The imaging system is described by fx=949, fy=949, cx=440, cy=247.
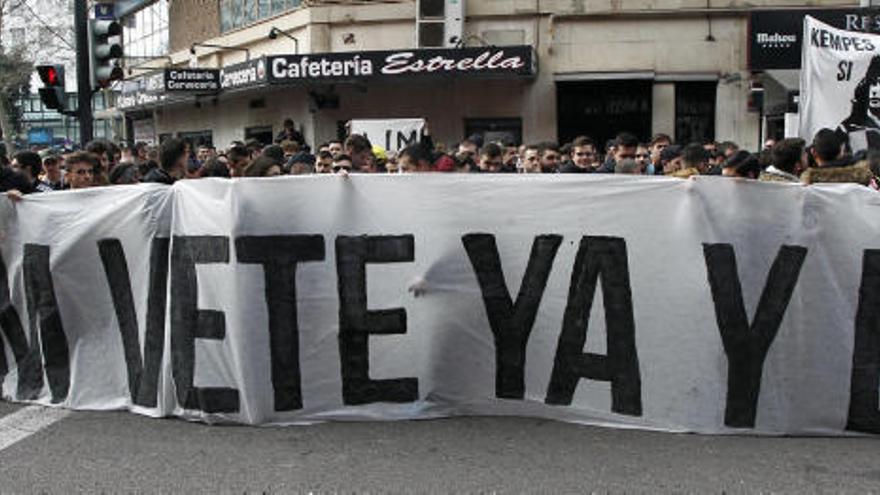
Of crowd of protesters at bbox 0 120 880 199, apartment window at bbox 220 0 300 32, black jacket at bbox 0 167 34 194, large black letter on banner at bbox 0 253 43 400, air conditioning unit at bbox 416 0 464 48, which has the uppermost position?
apartment window at bbox 220 0 300 32

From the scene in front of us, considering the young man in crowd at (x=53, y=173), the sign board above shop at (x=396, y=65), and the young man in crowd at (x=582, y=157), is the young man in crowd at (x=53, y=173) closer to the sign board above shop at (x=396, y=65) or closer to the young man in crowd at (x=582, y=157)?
the young man in crowd at (x=582, y=157)

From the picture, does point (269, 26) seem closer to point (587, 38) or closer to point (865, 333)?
point (587, 38)

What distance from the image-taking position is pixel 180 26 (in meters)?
33.3

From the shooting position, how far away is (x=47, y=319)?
19.9 feet

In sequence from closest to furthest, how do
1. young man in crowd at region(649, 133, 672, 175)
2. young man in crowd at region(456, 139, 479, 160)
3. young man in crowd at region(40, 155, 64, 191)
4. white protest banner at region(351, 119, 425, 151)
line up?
young man in crowd at region(40, 155, 64, 191), young man in crowd at region(649, 133, 672, 175), young man in crowd at region(456, 139, 479, 160), white protest banner at region(351, 119, 425, 151)

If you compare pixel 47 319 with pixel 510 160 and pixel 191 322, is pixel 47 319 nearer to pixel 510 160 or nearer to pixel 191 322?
pixel 191 322

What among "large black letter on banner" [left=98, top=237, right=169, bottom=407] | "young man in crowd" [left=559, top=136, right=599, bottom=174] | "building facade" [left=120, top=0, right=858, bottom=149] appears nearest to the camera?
"large black letter on banner" [left=98, top=237, right=169, bottom=407]

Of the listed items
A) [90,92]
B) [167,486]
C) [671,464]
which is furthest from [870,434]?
[90,92]

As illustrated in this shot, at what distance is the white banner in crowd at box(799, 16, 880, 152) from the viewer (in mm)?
8359

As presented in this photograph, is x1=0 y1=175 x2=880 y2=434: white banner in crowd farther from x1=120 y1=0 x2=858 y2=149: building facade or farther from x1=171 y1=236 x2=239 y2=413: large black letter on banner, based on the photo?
x1=120 y1=0 x2=858 y2=149: building facade

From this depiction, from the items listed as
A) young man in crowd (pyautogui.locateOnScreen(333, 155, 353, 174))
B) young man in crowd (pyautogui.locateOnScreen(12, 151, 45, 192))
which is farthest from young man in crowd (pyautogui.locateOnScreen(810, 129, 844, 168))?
young man in crowd (pyautogui.locateOnScreen(12, 151, 45, 192))

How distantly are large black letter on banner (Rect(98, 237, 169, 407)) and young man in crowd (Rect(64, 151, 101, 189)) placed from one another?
166 centimetres

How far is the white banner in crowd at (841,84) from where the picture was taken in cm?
836

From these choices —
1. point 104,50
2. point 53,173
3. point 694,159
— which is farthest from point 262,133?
point 694,159
